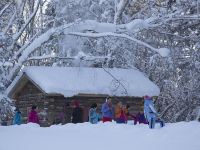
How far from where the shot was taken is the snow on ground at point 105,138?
13.2m

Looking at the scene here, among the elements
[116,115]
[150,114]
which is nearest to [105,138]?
[150,114]

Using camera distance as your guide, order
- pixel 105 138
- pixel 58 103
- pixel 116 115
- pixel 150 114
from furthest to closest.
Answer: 1. pixel 58 103
2. pixel 116 115
3. pixel 150 114
4. pixel 105 138

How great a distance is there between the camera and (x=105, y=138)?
1516 cm

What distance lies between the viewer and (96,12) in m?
Result: 32.0

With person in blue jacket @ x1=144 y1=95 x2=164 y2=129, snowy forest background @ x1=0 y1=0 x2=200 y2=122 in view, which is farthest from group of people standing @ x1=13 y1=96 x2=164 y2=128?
snowy forest background @ x1=0 y1=0 x2=200 y2=122

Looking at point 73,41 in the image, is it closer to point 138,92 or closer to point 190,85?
point 138,92

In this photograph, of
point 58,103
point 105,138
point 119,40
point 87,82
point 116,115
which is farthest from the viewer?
point 87,82

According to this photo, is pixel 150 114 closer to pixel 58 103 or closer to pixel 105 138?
pixel 105 138

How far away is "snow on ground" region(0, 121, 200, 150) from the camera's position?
13.2 meters

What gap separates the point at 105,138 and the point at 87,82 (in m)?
11.7

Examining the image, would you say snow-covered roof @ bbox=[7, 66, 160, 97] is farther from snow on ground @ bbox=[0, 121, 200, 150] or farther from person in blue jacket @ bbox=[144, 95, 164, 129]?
person in blue jacket @ bbox=[144, 95, 164, 129]

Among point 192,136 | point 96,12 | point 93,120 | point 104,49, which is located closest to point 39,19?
point 96,12

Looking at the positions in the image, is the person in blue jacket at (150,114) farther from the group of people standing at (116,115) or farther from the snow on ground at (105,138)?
the snow on ground at (105,138)

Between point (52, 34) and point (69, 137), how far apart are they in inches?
300
